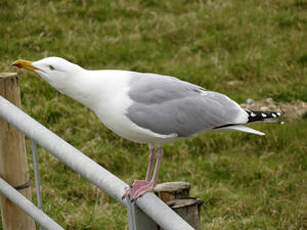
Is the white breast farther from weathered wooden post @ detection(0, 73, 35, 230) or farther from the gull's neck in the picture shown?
weathered wooden post @ detection(0, 73, 35, 230)

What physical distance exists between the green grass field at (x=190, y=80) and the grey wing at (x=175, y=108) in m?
1.12

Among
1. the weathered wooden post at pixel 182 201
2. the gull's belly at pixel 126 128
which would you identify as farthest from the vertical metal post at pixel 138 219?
the gull's belly at pixel 126 128

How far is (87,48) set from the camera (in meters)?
6.38

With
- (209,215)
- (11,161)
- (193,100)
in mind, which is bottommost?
(209,215)

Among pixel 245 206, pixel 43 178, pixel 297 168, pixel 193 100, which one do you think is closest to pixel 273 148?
pixel 297 168

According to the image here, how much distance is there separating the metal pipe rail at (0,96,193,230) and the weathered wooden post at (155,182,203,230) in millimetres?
175

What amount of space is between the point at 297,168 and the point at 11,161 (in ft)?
7.95

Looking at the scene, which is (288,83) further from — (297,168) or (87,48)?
(87,48)

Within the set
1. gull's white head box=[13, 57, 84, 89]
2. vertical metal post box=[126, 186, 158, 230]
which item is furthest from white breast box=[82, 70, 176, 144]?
vertical metal post box=[126, 186, 158, 230]

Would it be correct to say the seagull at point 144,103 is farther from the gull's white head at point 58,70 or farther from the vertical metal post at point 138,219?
the vertical metal post at point 138,219

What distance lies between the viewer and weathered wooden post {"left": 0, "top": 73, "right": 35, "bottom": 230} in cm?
308

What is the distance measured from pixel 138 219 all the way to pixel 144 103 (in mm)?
781

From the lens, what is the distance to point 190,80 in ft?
19.5

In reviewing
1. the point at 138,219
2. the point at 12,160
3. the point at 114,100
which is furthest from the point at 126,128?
the point at 12,160
